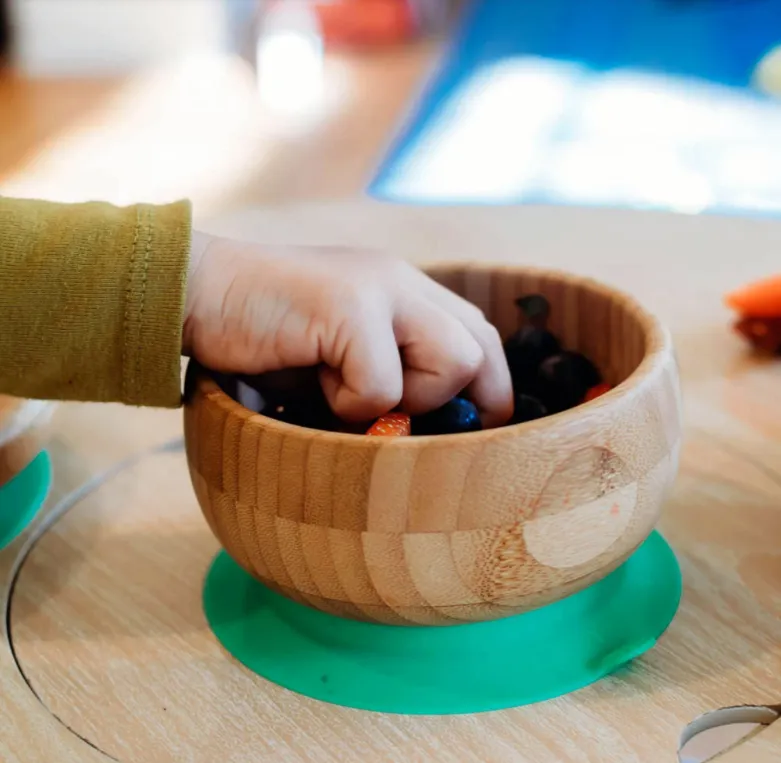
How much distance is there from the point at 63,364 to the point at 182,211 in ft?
0.27

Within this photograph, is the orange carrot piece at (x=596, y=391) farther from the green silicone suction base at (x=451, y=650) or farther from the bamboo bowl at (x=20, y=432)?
the bamboo bowl at (x=20, y=432)

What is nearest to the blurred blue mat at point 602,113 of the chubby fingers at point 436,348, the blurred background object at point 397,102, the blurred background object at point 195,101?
the blurred background object at point 397,102

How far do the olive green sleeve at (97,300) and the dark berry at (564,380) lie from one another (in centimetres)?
18

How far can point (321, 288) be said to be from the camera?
1.42ft

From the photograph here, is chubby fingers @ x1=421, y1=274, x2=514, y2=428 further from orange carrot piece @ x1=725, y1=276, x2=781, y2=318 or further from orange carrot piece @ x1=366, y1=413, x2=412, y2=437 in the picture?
orange carrot piece @ x1=725, y1=276, x2=781, y2=318

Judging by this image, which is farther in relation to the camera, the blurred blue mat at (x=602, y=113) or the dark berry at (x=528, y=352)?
the blurred blue mat at (x=602, y=113)

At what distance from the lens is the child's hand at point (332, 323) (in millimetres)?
429

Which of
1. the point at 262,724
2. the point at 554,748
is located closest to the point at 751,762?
the point at 554,748

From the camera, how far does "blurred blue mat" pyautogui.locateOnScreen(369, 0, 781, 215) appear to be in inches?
68.6

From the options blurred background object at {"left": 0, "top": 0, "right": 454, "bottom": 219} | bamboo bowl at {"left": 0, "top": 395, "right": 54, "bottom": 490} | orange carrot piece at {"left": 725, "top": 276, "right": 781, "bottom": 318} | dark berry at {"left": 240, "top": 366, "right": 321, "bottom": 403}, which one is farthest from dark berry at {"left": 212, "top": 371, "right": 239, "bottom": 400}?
blurred background object at {"left": 0, "top": 0, "right": 454, "bottom": 219}

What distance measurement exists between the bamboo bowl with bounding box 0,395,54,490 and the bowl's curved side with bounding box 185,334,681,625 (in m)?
0.17

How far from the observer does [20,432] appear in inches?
20.3

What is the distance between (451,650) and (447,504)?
9 centimetres

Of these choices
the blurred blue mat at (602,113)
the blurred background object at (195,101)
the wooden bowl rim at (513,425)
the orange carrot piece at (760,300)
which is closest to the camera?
the wooden bowl rim at (513,425)
